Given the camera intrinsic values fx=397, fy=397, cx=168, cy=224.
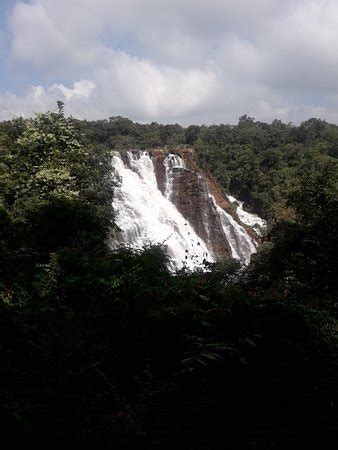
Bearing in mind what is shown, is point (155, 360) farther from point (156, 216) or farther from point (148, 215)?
point (156, 216)

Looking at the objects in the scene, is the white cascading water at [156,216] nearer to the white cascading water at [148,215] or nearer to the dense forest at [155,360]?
the white cascading water at [148,215]

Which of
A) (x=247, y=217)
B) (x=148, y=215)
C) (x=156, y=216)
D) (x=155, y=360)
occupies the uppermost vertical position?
(x=148, y=215)

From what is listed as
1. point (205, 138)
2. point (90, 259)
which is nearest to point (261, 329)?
point (90, 259)

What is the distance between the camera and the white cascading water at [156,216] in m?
26.0

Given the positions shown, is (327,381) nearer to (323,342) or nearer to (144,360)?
(323,342)

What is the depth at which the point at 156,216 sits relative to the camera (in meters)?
29.9

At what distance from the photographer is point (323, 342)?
11.7 ft

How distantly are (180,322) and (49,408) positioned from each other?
1616 millimetres

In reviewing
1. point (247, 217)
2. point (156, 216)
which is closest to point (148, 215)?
point (156, 216)

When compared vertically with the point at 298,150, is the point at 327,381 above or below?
below

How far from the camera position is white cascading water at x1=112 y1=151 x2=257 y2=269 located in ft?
85.2

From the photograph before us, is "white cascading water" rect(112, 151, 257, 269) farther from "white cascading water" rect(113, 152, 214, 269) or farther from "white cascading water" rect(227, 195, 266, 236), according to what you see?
"white cascading water" rect(227, 195, 266, 236)

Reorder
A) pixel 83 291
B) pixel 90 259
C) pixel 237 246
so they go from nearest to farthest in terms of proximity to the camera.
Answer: pixel 83 291
pixel 90 259
pixel 237 246

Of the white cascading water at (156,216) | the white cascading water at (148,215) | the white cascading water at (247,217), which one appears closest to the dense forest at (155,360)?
the white cascading water at (148,215)
